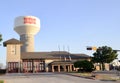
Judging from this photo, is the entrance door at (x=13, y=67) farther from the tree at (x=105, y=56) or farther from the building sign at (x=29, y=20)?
the building sign at (x=29, y=20)

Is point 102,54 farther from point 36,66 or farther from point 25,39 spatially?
point 25,39

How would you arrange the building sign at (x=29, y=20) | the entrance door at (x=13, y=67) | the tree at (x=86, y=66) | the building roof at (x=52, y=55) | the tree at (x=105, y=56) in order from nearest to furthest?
the tree at (x=86, y=66) → the tree at (x=105, y=56) → the entrance door at (x=13, y=67) → the building roof at (x=52, y=55) → the building sign at (x=29, y=20)

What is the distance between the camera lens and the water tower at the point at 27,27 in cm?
11294

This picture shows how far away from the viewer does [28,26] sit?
373ft

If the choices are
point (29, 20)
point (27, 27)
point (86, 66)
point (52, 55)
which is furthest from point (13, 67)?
point (29, 20)

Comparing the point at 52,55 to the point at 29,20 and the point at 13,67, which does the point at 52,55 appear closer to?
the point at 13,67

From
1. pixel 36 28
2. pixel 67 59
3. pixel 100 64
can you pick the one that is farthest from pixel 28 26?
pixel 100 64

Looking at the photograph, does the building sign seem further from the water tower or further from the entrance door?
the entrance door

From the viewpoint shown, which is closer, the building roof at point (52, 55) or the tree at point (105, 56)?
the tree at point (105, 56)

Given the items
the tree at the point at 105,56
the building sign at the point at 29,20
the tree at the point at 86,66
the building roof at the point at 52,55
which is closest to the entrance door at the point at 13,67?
the building roof at the point at 52,55

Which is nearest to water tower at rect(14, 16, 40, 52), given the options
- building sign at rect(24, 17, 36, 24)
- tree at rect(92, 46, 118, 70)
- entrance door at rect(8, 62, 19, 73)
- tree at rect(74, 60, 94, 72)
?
building sign at rect(24, 17, 36, 24)

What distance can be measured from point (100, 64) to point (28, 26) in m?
38.4

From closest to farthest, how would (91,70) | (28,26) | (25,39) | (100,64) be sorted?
(91,70) < (100,64) < (28,26) < (25,39)

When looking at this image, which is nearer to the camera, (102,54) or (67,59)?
(102,54)
